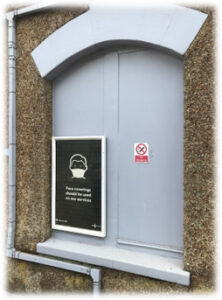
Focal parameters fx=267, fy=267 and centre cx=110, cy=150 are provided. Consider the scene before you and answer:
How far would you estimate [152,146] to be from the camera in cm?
332

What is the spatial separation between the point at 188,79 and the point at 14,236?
328 centimetres

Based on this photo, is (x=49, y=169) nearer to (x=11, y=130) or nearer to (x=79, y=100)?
(x=11, y=130)

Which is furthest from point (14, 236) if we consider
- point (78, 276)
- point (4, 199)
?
point (78, 276)

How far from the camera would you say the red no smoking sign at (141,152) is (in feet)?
11.0

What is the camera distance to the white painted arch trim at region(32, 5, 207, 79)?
2.93 meters

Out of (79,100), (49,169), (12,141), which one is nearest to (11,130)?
(12,141)

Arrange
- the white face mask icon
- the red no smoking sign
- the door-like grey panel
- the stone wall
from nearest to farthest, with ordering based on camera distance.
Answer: the stone wall → the door-like grey panel → the red no smoking sign → the white face mask icon

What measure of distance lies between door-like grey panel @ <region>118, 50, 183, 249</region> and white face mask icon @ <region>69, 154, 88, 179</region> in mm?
509

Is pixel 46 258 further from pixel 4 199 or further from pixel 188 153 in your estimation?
pixel 188 153

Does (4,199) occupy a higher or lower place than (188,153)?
lower

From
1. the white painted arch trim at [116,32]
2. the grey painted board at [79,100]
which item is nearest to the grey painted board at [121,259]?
the grey painted board at [79,100]

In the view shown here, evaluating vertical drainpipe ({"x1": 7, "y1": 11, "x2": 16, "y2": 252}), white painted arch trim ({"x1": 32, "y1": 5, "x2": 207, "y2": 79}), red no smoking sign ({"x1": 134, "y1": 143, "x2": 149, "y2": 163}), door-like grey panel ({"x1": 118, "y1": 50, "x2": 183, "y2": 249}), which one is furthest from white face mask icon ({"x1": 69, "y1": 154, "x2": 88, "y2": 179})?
white painted arch trim ({"x1": 32, "y1": 5, "x2": 207, "y2": 79})

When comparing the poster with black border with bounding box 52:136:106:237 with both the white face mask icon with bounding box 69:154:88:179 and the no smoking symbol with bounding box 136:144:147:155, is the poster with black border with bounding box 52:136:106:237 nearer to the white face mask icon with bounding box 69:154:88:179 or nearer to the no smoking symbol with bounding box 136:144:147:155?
the white face mask icon with bounding box 69:154:88:179

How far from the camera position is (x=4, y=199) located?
4.14 metres
